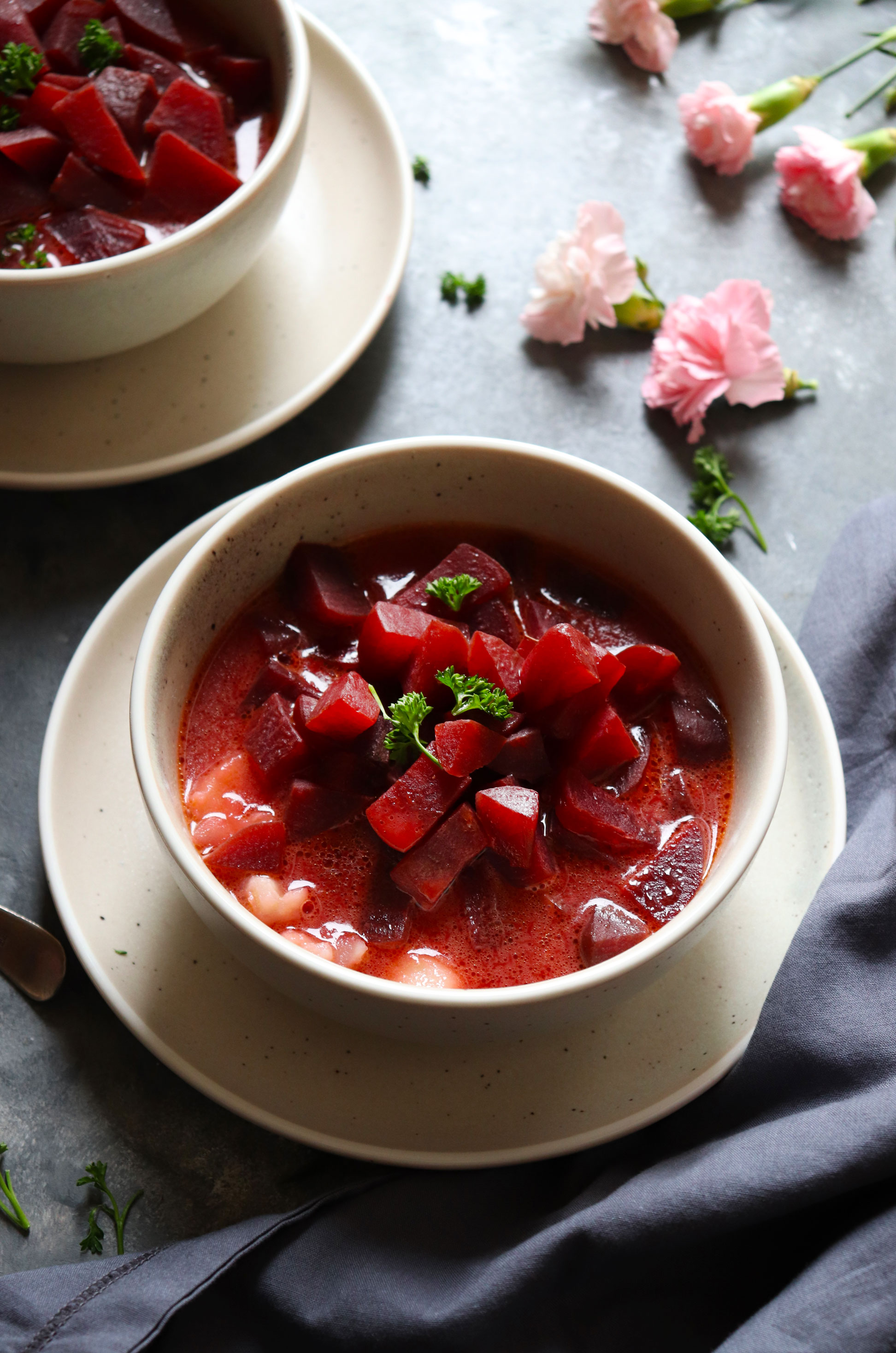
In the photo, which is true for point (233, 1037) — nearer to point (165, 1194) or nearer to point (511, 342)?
point (165, 1194)

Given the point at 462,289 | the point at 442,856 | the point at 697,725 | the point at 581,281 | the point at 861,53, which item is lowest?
the point at 442,856

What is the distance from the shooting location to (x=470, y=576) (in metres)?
2.34

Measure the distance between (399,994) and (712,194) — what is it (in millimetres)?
2564

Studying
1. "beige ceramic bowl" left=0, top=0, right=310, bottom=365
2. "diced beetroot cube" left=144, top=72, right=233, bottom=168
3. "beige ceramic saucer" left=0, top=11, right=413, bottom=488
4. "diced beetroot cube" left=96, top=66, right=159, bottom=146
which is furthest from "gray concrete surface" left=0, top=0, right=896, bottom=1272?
"diced beetroot cube" left=96, top=66, right=159, bottom=146

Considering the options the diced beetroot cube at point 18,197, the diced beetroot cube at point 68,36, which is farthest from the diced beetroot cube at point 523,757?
the diced beetroot cube at point 68,36

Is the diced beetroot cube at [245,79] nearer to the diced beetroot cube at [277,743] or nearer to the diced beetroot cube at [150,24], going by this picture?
the diced beetroot cube at [150,24]

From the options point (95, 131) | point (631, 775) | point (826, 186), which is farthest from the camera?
point (826, 186)

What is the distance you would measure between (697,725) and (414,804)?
23.2 inches

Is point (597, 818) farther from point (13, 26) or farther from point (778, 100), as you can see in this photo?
point (778, 100)

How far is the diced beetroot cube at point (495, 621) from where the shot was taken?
233 cm

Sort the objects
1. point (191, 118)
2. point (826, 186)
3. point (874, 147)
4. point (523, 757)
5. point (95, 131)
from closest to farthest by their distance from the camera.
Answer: point (523, 757), point (95, 131), point (191, 118), point (826, 186), point (874, 147)

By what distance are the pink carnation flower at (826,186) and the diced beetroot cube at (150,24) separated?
1654 millimetres

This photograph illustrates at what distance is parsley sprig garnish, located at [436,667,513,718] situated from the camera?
2.10m

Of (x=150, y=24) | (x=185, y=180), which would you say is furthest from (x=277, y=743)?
(x=150, y=24)
